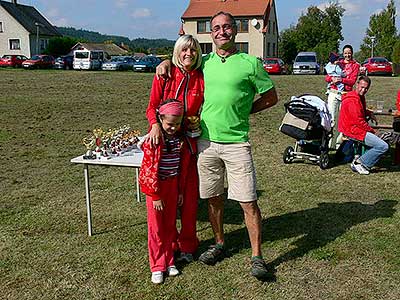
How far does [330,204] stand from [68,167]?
378cm

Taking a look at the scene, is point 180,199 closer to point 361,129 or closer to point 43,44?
point 361,129

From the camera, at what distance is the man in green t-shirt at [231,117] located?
350cm

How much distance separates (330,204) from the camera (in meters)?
5.51

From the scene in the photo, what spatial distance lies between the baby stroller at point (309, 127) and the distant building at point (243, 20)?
4149cm

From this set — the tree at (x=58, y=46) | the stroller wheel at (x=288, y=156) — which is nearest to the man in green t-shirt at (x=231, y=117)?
the stroller wheel at (x=288, y=156)

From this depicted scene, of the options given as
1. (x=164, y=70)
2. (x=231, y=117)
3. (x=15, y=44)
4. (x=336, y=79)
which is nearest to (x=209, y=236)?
(x=231, y=117)

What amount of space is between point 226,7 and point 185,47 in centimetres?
5034

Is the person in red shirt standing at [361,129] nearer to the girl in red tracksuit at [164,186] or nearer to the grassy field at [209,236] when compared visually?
the grassy field at [209,236]

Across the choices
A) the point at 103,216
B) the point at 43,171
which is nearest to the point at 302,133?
the point at 103,216

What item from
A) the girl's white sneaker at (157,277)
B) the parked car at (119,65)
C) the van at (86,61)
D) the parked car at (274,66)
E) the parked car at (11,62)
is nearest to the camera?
the girl's white sneaker at (157,277)

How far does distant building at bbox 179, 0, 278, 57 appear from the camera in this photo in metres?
49.5

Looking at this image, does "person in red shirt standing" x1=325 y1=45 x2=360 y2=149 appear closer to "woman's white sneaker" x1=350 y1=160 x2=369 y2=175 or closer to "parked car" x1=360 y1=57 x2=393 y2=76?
"woman's white sneaker" x1=350 y1=160 x2=369 y2=175

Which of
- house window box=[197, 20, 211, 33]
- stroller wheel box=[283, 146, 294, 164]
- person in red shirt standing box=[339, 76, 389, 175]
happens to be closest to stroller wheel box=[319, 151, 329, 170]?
person in red shirt standing box=[339, 76, 389, 175]

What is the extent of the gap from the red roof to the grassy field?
4412 cm
